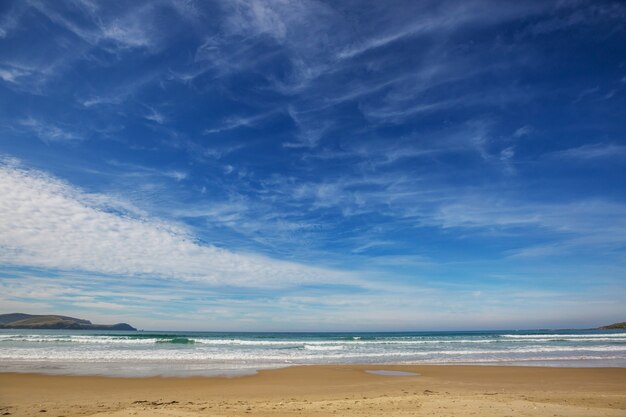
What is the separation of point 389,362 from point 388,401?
1217cm

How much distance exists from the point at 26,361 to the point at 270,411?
18359 mm

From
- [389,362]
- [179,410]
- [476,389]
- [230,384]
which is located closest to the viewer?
[179,410]

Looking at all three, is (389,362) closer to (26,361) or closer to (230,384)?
(230,384)

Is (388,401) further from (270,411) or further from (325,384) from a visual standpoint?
(325,384)


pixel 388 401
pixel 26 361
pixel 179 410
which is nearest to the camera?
pixel 179 410

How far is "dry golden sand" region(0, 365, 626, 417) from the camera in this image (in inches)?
325

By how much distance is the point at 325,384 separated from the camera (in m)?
13.3

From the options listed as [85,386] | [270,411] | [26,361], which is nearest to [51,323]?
[26,361]

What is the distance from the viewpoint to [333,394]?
11.2m

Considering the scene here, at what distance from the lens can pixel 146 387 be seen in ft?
40.2

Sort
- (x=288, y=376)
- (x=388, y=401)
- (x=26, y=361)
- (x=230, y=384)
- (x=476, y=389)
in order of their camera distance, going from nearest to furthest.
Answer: (x=388, y=401) < (x=476, y=389) < (x=230, y=384) < (x=288, y=376) < (x=26, y=361)

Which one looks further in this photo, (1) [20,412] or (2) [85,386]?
(2) [85,386]

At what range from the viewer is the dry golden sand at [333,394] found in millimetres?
8250

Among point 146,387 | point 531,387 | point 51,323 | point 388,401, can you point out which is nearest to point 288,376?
point 146,387
